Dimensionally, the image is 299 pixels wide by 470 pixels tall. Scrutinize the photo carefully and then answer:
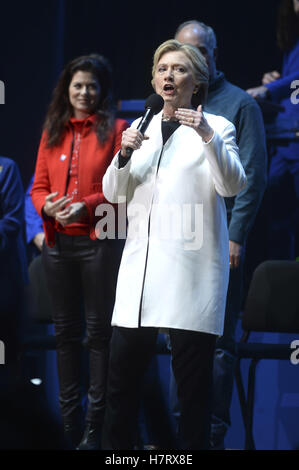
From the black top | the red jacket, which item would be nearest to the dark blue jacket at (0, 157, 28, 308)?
the red jacket

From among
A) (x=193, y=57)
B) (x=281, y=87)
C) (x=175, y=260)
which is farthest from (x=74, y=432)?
(x=281, y=87)

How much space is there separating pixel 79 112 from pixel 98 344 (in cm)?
95

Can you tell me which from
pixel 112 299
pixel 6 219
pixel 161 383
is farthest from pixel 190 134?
pixel 161 383

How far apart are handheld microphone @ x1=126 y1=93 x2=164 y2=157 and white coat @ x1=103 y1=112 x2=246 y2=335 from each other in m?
0.12

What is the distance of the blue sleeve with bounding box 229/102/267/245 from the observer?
8.23 ft

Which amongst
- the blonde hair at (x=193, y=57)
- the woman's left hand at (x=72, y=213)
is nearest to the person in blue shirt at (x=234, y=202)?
the blonde hair at (x=193, y=57)

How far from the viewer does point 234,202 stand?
261 cm

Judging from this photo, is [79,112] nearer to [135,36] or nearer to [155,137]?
[155,137]

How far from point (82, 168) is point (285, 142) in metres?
1.04

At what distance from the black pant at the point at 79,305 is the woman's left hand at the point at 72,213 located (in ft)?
0.26

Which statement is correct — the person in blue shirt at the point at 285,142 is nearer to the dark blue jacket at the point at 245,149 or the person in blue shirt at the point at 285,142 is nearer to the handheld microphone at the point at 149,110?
the dark blue jacket at the point at 245,149

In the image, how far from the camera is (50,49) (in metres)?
3.87

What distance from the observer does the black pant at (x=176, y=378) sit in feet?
6.45

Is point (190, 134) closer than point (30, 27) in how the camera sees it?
Yes
